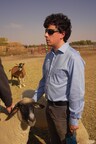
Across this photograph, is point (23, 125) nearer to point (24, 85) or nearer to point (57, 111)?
point (57, 111)

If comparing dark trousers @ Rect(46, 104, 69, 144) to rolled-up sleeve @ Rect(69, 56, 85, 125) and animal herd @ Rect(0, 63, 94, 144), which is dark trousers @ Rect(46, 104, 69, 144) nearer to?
rolled-up sleeve @ Rect(69, 56, 85, 125)

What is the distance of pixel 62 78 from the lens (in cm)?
344

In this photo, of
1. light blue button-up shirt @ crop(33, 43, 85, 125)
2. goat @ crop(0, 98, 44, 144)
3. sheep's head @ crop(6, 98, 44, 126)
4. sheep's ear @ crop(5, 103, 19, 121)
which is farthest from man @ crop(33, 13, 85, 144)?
sheep's ear @ crop(5, 103, 19, 121)

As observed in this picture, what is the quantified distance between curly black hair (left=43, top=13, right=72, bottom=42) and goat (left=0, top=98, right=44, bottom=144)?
1237 mm

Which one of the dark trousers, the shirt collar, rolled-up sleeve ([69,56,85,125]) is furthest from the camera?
the dark trousers

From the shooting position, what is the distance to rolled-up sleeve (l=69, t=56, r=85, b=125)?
10.8ft

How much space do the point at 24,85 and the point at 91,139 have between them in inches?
313

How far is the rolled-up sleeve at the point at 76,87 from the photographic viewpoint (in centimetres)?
329

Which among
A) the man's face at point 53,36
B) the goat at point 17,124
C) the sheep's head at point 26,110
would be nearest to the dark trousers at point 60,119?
the sheep's head at point 26,110

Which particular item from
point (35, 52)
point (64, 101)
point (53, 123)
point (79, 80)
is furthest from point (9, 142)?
point (35, 52)

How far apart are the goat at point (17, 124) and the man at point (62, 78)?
51 cm

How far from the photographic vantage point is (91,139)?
19.2 ft

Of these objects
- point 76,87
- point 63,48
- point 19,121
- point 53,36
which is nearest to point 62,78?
point 76,87

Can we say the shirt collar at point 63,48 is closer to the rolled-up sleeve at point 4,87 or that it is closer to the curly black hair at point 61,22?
the curly black hair at point 61,22
